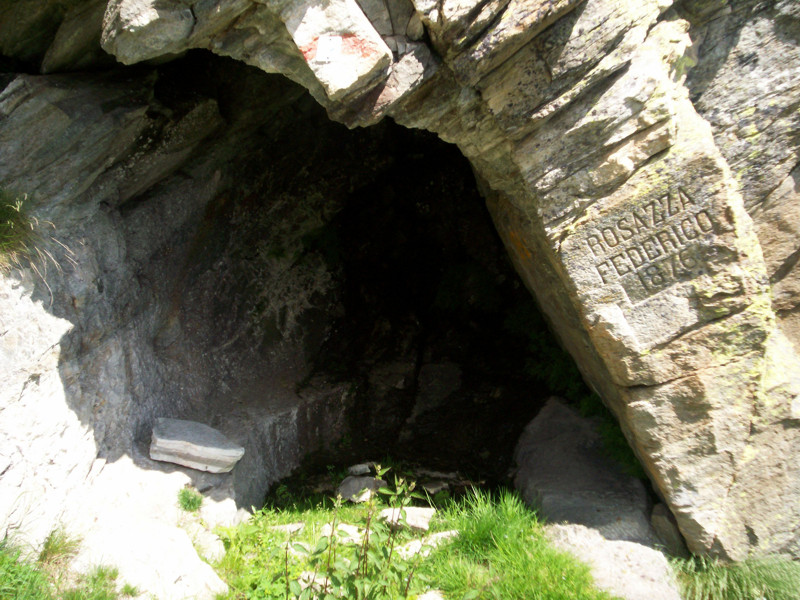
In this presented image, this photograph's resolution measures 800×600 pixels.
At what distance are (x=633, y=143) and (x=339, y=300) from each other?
13.6 feet

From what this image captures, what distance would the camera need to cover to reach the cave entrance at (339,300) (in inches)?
209

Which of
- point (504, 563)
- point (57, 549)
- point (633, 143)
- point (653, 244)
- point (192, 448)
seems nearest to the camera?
point (57, 549)

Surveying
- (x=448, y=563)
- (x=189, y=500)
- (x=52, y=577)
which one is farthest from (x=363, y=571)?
(x=52, y=577)

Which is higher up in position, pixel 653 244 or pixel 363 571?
pixel 653 244

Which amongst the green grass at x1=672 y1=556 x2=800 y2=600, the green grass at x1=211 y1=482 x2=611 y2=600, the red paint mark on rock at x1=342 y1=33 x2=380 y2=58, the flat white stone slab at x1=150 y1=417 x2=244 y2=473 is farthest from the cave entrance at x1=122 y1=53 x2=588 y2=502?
the red paint mark on rock at x1=342 y1=33 x2=380 y2=58

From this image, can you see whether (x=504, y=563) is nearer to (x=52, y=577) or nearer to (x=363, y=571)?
(x=363, y=571)

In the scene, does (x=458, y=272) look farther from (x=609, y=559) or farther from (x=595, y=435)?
(x=609, y=559)

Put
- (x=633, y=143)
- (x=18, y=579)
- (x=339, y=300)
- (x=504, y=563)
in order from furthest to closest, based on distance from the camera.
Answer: (x=339, y=300) → (x=504, y=563) → (x=633, y=143) → (x=18, y=579)

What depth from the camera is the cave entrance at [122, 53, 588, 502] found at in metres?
5.32

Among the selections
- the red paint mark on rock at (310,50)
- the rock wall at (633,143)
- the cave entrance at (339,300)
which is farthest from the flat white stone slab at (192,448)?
the red paint mark on rock at (310,50)

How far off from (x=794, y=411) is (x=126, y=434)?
4.43 meters

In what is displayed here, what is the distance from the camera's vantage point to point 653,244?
3.62 meters

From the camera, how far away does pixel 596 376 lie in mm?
4832

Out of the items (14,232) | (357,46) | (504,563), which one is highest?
(14,232)
